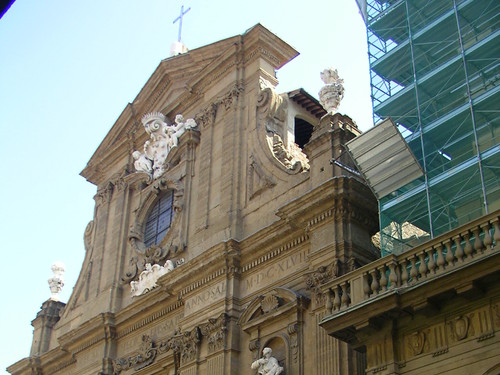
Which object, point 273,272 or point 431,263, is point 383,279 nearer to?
point 431,263

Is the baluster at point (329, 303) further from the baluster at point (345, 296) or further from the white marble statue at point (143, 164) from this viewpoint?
the white marble statue at point (143, 164)

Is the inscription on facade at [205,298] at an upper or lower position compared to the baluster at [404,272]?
upper

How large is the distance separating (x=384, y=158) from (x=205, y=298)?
510 centimetres

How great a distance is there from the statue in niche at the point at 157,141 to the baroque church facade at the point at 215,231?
0.04 m

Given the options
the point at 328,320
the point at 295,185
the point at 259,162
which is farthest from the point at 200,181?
the point at 328,320

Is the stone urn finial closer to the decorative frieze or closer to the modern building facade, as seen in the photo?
the decorative frieze

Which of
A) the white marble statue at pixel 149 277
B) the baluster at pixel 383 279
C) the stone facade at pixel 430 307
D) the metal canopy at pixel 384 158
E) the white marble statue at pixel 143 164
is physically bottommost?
the stone facade at pixel 430 307

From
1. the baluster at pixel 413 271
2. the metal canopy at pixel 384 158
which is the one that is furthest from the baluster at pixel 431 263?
the metal canopy at pixel 384 158

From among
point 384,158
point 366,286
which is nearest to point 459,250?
point 366,286

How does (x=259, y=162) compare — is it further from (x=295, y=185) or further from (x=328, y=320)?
(x=328, y=320)

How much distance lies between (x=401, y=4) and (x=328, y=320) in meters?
7.01

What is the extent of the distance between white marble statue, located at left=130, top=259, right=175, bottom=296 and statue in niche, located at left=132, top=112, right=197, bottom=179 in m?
2.91

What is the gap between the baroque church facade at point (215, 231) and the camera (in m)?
14.2

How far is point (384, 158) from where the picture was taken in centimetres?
1352
